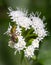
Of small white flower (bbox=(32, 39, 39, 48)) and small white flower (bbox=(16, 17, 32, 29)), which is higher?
small white flower (bbox=(16, 17, 32, 29))

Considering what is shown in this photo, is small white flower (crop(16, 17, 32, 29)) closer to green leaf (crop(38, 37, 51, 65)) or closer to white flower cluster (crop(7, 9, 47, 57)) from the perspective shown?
white flower cluster (crop(7, 9, 47, 57))

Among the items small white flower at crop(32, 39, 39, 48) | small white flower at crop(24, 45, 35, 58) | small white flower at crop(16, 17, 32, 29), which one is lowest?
small white flower at crop(24, 45, 35, 58)

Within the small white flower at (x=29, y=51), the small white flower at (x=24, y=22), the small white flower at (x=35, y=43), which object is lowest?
the small white flower at (x=29, y=51)

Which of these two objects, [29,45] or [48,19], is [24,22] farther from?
[48,19]

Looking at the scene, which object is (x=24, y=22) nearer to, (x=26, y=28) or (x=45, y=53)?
(x=26, y=28)

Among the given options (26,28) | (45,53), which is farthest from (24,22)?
(45,53)

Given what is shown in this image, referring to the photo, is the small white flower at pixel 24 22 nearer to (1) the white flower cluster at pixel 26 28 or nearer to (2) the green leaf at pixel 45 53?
(1) the white flower cluster at pixel 26 28

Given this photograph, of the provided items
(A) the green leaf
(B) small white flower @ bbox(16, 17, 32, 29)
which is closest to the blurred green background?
(A) the green leaf

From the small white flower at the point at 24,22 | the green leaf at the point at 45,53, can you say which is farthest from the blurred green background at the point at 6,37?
the small white flower at the point at 24,22

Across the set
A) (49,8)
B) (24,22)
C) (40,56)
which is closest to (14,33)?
(24,22)
